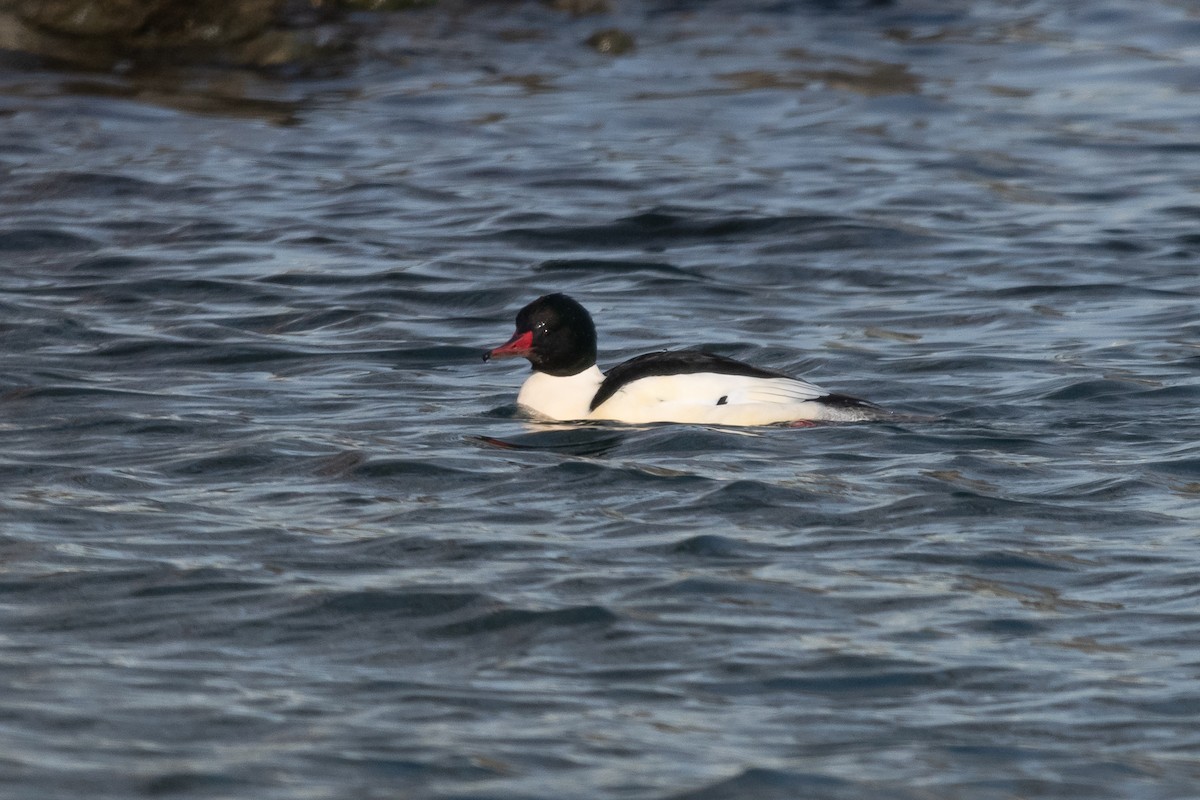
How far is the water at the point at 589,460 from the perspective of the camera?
5480 millimetres

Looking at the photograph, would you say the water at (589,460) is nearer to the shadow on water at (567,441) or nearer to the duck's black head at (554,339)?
the shadow on water at (567,441)

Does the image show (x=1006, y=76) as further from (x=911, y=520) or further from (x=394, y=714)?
(x=394, y=714)

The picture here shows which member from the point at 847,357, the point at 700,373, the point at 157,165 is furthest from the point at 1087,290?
the point at 157,165

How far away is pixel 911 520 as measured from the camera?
7695 mm

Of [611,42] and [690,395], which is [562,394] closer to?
[690,395]

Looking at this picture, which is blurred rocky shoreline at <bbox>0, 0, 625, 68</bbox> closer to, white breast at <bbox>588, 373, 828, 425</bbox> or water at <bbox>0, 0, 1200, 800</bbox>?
water at <bbox>0, 0, 1200, 800</bbox>

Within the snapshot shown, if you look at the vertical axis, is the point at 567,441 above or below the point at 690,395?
below

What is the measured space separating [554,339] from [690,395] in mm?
816

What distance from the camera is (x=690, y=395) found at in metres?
9.17

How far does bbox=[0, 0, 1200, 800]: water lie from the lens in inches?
216

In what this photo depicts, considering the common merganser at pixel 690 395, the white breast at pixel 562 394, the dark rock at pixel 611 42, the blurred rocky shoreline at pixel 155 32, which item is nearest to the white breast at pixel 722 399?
the common merganser at pixel 690 395

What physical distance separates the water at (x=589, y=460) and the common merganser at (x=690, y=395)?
0.13 m

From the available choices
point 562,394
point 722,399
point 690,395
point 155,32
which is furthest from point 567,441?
point 155,32

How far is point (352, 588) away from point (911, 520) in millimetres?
2268
